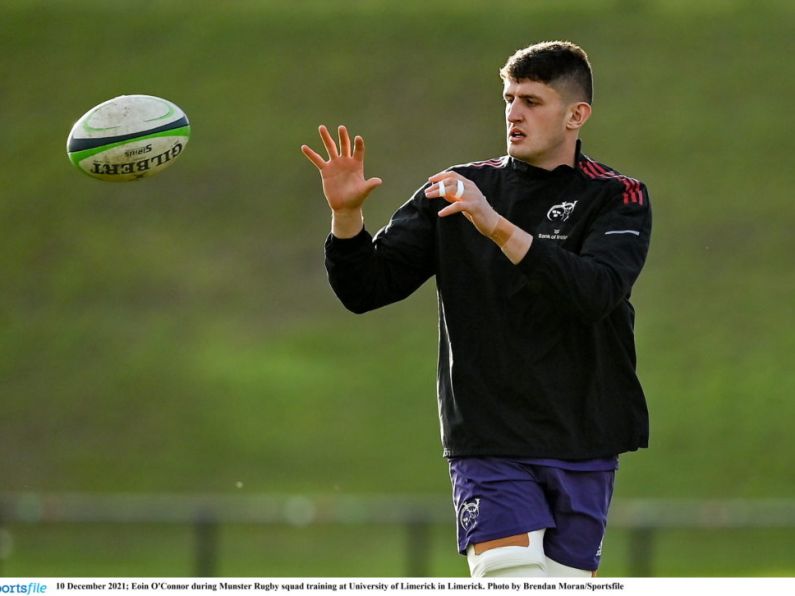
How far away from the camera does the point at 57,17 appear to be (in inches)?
899

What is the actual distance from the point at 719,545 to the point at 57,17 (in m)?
14.3

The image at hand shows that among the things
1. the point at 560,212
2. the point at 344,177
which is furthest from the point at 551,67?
the point at 344,177

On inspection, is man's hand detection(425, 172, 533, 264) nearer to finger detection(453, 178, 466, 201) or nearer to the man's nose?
finger detection(453, 178, 466, 201)

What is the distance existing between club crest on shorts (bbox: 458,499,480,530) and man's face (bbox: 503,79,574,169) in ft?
3.75

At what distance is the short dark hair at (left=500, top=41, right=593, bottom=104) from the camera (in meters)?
4.49

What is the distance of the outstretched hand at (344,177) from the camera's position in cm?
446

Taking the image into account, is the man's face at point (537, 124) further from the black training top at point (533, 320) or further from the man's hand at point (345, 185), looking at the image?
the man's hand at point (345, 185)

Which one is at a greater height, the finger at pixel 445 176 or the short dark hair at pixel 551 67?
the short dark hair at pixel 551 67

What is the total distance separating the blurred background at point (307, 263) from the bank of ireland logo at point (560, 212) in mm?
11065

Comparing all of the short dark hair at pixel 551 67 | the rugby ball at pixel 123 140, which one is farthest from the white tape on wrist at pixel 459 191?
the rugby ball at pixel 123 140

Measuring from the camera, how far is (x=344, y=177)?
4496 mm

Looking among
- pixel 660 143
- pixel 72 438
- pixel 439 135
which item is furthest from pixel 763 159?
pixel 72 438

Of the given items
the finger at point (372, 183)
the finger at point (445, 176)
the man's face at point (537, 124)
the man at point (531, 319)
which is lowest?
the man at point (531, 319)

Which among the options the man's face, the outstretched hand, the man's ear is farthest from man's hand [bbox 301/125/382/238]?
the man's ear
